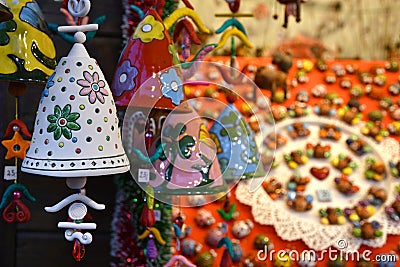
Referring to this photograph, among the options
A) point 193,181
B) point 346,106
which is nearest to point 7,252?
point 193,181

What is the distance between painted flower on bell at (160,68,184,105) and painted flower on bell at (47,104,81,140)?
138 millimetres

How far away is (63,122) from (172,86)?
0.17m

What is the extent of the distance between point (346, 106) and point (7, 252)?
0.97 meters

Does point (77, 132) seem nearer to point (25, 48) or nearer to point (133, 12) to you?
point (25, 48)

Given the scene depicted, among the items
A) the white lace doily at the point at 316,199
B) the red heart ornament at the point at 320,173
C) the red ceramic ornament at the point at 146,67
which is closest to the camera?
the red ceramic ornament at the point at 146,67

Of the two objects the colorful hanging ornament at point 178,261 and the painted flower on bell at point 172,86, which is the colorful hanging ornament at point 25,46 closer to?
the painted flower on bell at point 172,86

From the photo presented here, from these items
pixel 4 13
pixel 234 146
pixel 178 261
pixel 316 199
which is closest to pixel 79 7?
pixel 4 13

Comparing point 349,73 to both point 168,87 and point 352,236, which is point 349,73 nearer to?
point 352,236

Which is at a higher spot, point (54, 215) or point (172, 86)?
point (172, 86)

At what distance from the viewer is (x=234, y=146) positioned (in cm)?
90

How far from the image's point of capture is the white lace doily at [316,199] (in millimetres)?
1335

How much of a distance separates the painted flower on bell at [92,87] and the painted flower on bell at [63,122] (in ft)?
0.09

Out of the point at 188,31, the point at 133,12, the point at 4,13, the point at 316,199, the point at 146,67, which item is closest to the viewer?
the point at 4,13

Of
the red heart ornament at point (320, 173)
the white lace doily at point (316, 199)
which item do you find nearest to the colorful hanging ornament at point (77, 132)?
the white lace doily at point (316, 199)
